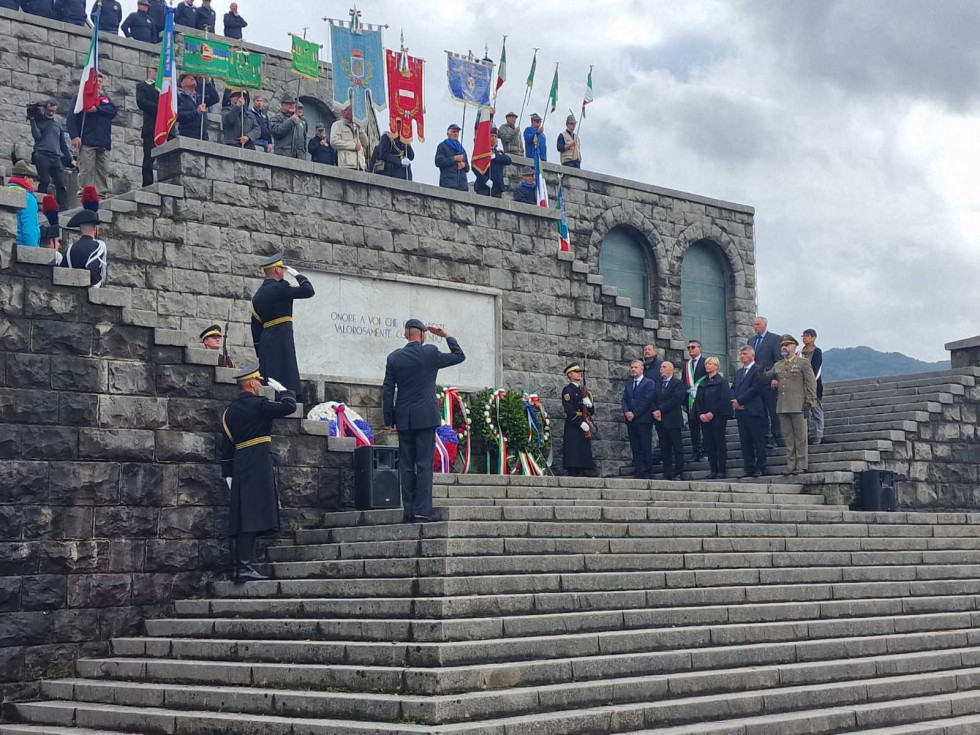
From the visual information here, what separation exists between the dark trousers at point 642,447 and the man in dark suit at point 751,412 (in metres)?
1.33

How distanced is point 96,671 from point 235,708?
258cm

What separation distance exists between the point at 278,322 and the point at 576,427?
580cm

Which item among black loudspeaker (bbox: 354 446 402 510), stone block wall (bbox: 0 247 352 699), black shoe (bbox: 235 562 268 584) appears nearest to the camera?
stone block wall (bbox: 0 247 352 699)

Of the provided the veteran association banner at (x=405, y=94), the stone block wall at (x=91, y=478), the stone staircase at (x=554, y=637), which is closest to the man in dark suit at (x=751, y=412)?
the stone staircase at (x=554, y=637)

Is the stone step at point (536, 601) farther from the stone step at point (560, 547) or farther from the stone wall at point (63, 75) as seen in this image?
the stone wall at point (63, 75)

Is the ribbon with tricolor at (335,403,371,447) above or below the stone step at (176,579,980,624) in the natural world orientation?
above

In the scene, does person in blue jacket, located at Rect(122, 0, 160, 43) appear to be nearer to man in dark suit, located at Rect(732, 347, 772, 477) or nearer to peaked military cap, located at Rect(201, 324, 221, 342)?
peaked military cap, located at Rect(201, 324, 221, 342)

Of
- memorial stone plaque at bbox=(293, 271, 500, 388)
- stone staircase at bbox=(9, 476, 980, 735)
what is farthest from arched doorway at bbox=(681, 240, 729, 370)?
stone staircase at bbox=(9, 476, 980, 735)

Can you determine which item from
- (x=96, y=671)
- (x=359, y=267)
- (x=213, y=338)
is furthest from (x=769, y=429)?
(x=96, y=671)

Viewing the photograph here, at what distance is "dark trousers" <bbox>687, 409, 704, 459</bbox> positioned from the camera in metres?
19.1

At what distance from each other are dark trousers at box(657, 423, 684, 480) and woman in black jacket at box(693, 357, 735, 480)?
36 centimetres

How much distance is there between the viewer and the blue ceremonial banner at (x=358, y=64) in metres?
19.2

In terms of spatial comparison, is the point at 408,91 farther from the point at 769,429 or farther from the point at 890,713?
the point at 890,713

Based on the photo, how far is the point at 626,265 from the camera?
25172 millimetres
